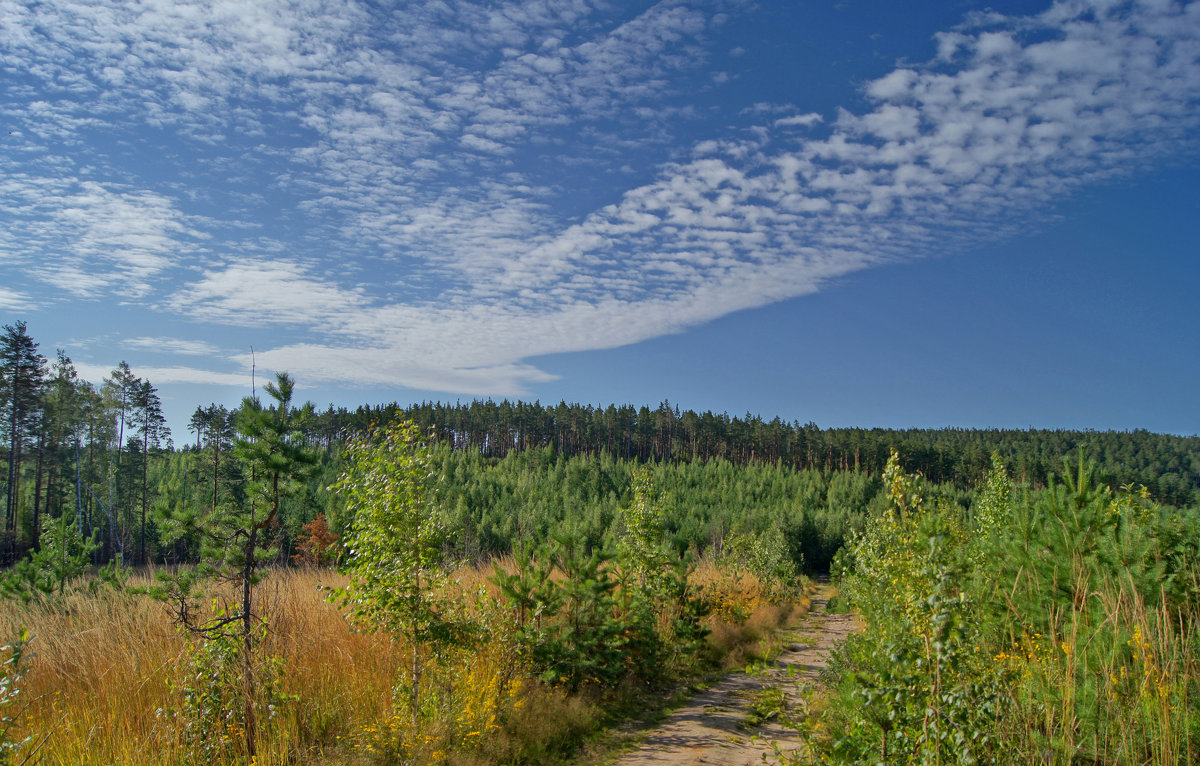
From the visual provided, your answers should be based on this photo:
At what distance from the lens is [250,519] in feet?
19.3

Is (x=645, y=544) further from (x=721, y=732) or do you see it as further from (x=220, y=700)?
(x=220, y=700)

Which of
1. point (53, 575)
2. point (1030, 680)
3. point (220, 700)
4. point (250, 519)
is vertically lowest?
point (53, 575)

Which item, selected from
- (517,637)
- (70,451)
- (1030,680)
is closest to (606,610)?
(517,637)

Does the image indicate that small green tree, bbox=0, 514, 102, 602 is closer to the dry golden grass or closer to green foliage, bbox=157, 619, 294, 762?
the dry golden grass

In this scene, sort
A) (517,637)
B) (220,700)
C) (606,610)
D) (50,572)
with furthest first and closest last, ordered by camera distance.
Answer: (50,572)
(606,610)
(517,637)
(220,700)

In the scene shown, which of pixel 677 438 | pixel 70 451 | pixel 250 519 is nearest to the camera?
pixel 250 519

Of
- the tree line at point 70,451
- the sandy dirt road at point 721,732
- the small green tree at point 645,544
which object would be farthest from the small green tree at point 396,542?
the tree line at point 70,451

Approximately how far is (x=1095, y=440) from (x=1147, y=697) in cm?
13960

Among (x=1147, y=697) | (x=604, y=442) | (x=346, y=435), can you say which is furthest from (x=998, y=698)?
(x=604, y=442)

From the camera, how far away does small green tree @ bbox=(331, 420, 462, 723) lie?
617 centimetres

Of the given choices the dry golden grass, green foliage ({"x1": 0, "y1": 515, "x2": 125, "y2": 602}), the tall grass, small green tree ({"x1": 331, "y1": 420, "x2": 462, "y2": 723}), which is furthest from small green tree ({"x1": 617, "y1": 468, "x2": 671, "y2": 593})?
green foliage ({"x1": 0, "y1": 515, "x2": 125, "y2": 602})

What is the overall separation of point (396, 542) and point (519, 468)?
2445 inches

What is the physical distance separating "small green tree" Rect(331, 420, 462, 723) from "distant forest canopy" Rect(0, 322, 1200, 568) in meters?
0.36

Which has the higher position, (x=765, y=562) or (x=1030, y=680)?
(x=1030, y=680)
